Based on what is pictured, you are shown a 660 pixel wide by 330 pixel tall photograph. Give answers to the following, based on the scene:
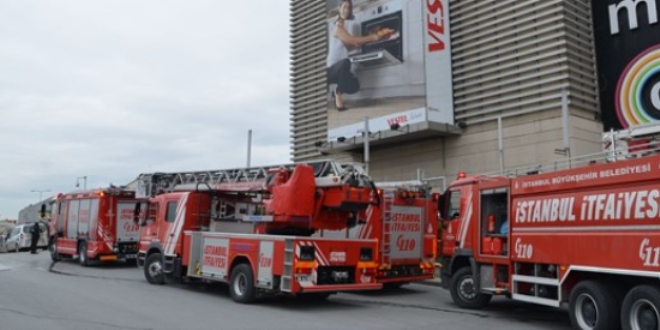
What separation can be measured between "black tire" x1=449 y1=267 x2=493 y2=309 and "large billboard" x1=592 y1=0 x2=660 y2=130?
32.0 feet

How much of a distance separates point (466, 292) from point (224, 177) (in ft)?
22.3

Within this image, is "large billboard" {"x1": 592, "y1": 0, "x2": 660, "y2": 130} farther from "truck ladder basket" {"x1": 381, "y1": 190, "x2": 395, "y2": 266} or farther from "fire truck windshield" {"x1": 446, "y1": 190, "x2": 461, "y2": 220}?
"truck ladder basket" {"x1": 381, "y1": 190, "x2": 395, "y2": 266}

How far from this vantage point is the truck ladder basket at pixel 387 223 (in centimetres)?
1380

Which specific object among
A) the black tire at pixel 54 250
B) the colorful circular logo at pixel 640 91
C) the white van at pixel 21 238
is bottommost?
the black tire at pixel 54 250

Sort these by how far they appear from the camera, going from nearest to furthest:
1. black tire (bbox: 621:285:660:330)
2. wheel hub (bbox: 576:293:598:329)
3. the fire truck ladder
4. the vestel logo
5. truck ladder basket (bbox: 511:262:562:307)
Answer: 1. black tire (bbox: 621:285:660:330)
2. wheel hub (bbox: 576:293:598:329)
3. truck ladder basket (bbox: 511:262:562:307)
4. the fire truck ladder
5. the vestel logo

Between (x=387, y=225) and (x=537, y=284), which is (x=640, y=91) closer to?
(x=387, y=225)

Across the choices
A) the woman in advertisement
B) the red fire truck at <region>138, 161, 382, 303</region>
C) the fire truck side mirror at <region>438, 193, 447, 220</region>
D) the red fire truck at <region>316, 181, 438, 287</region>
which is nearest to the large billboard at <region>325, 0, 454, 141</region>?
the woman in advertisement

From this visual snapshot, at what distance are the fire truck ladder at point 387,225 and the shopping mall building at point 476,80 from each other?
6.11 metres

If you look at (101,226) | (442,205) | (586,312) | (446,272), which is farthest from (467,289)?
(101,226)

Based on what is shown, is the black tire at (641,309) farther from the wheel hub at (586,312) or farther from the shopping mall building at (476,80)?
the shopping mall building at (476,80)

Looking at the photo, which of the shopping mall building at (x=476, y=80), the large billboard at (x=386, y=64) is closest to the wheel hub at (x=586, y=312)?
the shopping mall building at (x=476, y=80)

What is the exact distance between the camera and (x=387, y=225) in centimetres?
1402

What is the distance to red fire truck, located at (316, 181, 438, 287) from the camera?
1391 cm

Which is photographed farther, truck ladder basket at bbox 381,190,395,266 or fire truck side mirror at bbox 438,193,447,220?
truck ladder basket at bbox 381,190,395,266
